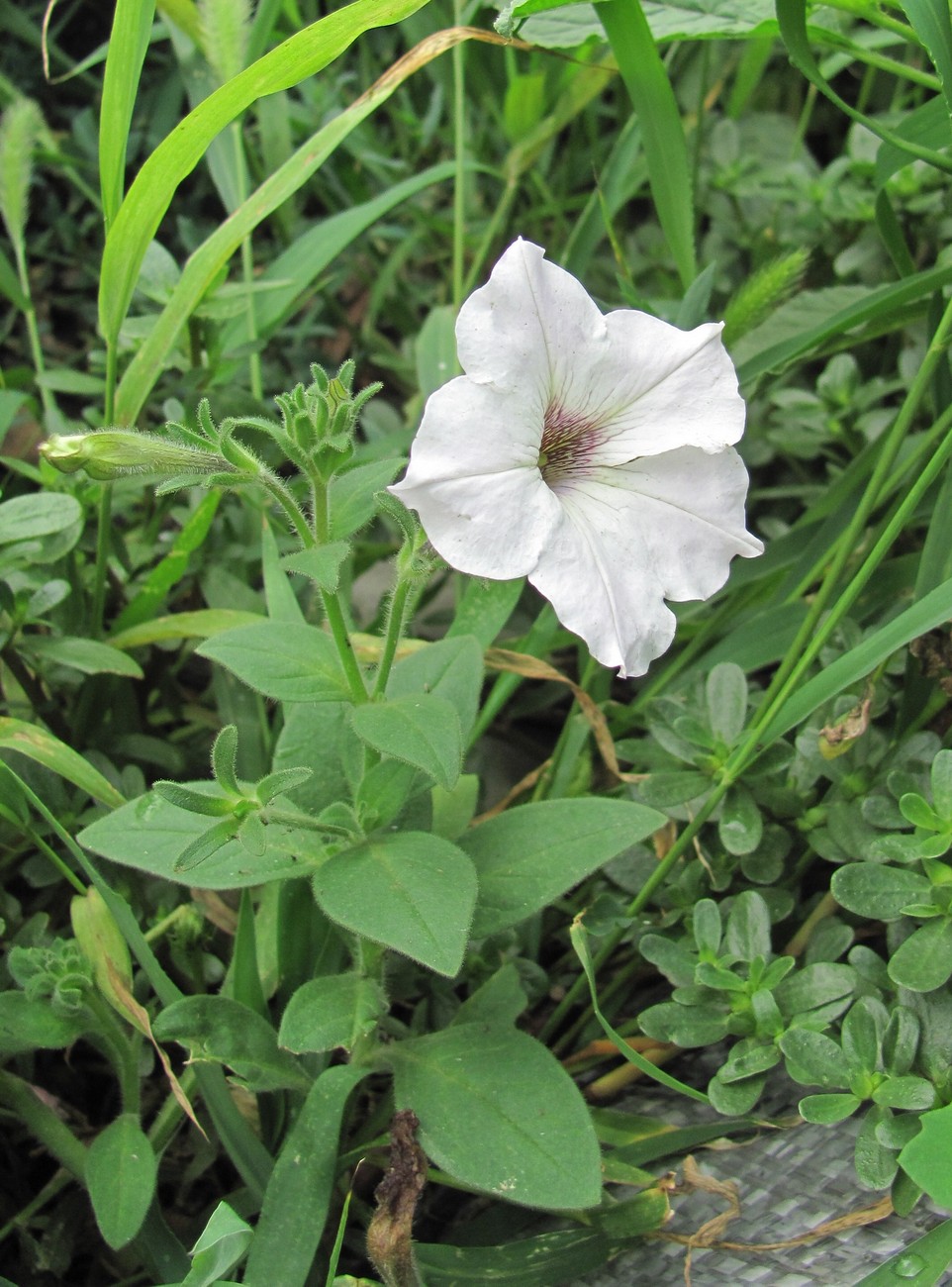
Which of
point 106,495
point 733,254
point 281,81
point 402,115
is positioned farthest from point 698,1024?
point 402,115

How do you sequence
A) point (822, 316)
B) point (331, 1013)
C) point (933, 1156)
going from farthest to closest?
point (822, 316), point (331, 1013), point (933, 1156)

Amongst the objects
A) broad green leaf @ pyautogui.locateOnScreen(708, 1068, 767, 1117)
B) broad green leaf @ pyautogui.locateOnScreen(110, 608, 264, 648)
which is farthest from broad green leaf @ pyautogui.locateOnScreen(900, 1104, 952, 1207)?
broad green leaf @ pyautogui.locateOnScreen(110, 608, 264, 648)

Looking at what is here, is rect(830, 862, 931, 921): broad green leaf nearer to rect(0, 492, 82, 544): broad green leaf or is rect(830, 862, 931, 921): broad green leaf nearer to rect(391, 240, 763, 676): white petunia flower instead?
rect(391, 240, 763, 676): white petunia flower

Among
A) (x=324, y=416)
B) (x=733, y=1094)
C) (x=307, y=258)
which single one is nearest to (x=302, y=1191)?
(x=733, y=1094)

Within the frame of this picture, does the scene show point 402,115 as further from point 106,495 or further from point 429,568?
point 429,568

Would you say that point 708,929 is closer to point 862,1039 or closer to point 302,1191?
point 862,1039

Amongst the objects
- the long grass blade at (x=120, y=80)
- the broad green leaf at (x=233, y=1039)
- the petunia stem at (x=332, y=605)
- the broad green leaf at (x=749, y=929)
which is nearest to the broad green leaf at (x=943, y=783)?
the broad green leaf at (x=749, y=929)
